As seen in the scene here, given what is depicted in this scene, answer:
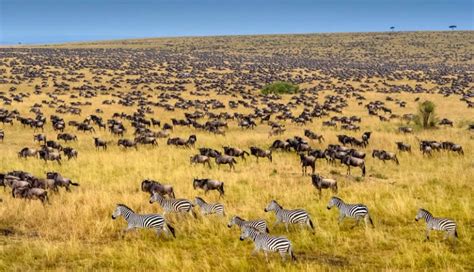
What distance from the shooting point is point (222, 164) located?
28.6 meters

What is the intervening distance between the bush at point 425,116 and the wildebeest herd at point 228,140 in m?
1.07

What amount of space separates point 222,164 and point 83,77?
63427 mm

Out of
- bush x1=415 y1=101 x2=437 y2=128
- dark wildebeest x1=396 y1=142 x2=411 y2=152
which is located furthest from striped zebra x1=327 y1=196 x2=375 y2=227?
bush x1=415 y1=101 x2=437 y2=128

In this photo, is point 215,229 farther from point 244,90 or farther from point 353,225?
point 244,90

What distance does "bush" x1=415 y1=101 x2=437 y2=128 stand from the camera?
133 ft

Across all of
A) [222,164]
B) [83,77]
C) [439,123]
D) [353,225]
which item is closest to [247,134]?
[222,164]

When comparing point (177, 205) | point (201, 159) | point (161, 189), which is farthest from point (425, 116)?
point (177, 205)

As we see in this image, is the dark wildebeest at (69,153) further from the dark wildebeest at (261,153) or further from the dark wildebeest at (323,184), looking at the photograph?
the dark wildebeest at (323,184)

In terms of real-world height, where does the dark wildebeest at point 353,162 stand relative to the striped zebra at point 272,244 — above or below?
below

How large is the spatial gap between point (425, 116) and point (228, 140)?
695 inches

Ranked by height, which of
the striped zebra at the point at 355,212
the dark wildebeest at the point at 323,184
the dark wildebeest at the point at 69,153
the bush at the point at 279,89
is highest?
the striped zebra at the point at 355,212

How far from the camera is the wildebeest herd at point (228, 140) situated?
16.5m

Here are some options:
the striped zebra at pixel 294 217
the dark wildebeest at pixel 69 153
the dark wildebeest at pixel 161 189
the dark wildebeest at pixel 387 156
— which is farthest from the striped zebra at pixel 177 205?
the dark wildebeest at pixel 387 156

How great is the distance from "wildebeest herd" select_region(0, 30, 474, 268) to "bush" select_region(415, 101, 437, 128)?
107cm
